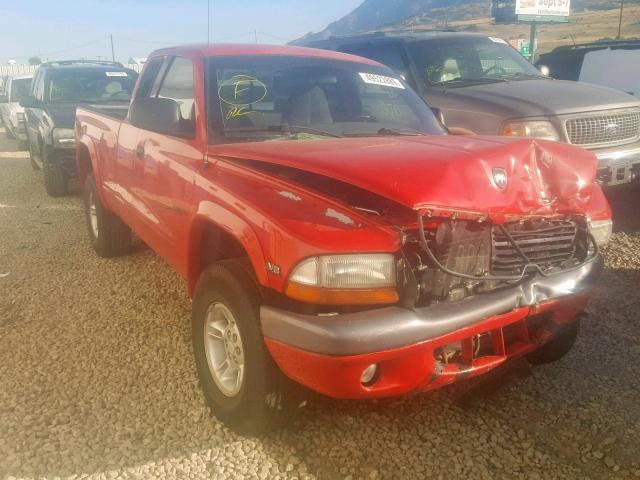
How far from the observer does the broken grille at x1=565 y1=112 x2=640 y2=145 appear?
5578 mm

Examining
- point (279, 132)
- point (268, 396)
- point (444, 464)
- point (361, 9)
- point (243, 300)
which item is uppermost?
point (361, 9)

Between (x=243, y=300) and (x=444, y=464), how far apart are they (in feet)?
3.50

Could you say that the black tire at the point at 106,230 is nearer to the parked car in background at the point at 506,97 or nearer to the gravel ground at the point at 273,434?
the gravel ground at the point at 273,434

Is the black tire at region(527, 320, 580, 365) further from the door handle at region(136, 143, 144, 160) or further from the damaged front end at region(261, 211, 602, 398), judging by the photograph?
the door handle at region(136, 143, 144, 160)

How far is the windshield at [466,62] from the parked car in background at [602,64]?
1911mm

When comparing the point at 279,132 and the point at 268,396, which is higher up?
the point at 279,132

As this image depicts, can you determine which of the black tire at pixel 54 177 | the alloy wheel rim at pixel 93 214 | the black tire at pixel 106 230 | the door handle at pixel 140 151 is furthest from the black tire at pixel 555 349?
the black tire at pixel 54 177

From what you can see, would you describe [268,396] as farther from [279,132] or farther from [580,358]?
[580,358]

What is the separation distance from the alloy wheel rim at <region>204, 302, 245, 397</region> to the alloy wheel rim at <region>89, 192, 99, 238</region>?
9.04 feet

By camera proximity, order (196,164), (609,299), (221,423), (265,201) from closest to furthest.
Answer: (265,201), (221,423), (196,164), (609,299)

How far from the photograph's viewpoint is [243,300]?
2.45 meters

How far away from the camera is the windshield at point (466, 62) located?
6473 millimetres

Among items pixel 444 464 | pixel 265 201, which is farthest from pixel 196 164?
pixel 444 464

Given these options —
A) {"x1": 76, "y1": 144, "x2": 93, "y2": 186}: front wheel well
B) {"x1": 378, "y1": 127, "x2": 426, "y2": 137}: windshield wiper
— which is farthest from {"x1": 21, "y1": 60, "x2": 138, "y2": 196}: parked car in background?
{"x1": 378, "y1": 127, "x2": 426, "y2": 137}: windshield wiper
